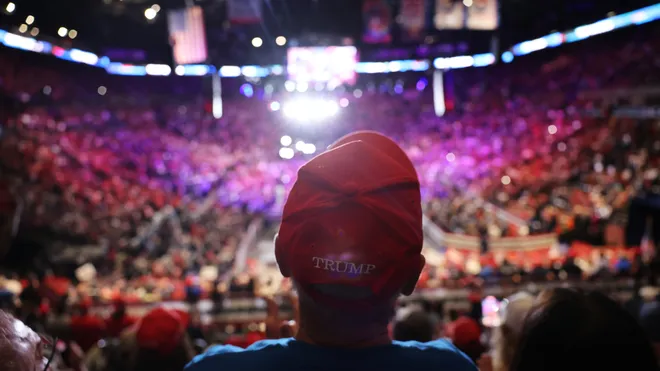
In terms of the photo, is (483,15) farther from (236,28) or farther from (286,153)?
(286,153)

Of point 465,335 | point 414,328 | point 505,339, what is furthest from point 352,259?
point 414,328

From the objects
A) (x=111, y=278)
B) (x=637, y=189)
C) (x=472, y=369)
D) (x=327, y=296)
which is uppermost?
(x=327, y=296)

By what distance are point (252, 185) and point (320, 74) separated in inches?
234

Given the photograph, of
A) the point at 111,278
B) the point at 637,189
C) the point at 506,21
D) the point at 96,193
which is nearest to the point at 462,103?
the point at 506,21

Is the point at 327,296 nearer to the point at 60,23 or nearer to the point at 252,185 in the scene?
the point at 60,23

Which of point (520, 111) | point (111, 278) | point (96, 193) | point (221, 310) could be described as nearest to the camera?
point (221, 310)

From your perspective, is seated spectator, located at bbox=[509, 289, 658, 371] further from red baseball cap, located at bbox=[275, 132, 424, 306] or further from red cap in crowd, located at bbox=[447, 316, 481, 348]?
red cap in crowd, located at bbox=[447, 316, 481, 348]

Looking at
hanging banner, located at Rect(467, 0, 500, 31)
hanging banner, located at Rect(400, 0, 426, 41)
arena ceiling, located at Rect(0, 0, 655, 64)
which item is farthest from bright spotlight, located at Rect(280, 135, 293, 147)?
hanging banner, located at Rect(467, 0, 500, 31)

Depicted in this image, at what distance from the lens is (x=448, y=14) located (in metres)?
12.8

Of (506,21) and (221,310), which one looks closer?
(221,310)

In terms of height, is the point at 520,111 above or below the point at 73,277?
above

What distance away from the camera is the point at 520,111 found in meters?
28.3

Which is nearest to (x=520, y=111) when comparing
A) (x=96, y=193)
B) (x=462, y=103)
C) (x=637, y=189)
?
(x=462, y=103)

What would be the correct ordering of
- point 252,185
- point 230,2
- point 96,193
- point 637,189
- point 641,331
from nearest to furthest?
point 641,331, point 230,2, point 637,189, point 96,193, point 252,185
